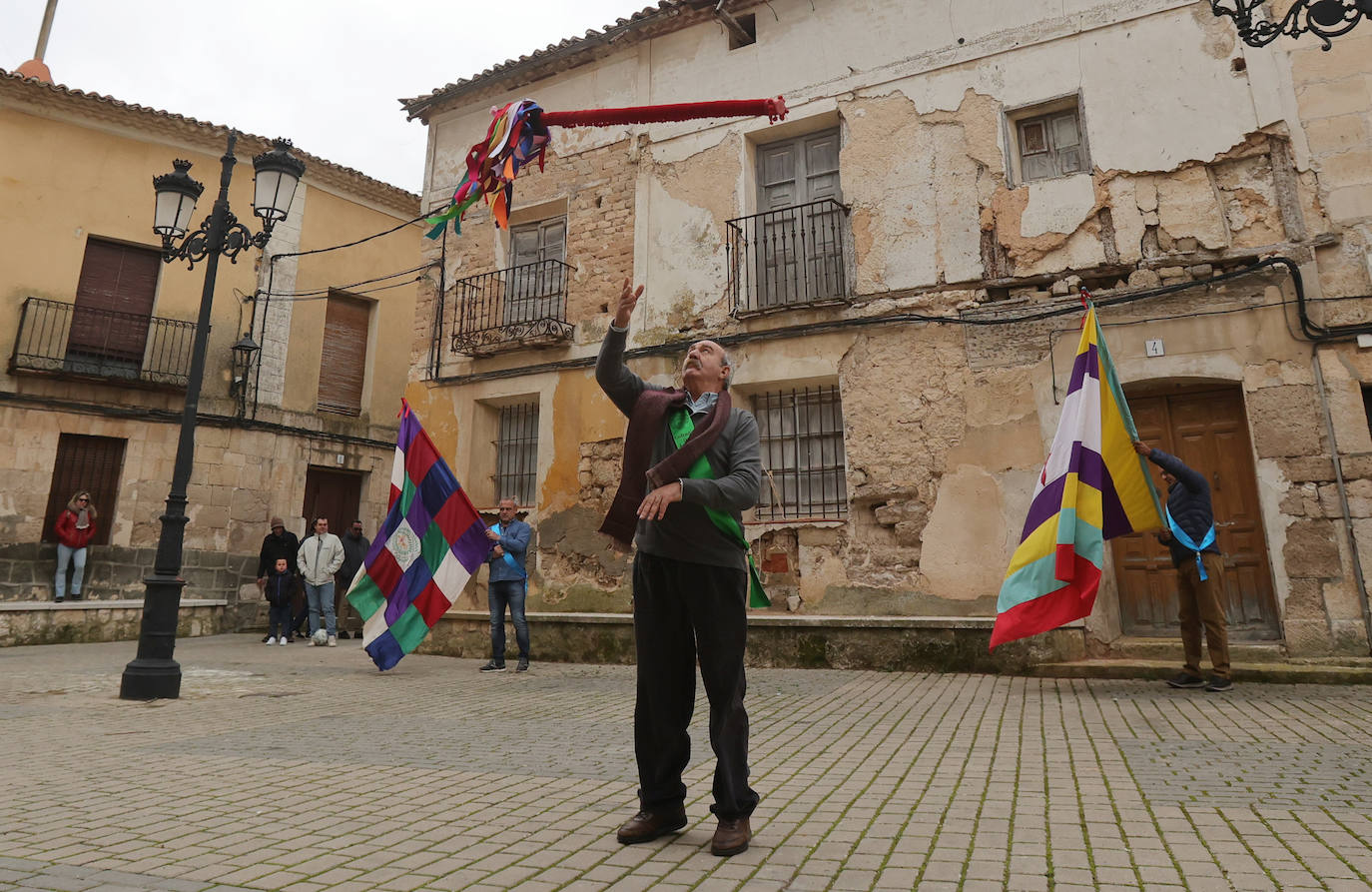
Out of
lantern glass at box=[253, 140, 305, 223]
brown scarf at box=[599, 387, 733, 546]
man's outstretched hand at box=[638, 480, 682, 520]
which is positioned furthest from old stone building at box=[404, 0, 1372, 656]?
man's outstretched hand at box=[638, 480, 682, 520]

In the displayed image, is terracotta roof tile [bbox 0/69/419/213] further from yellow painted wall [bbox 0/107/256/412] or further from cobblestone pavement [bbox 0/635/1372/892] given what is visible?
cobblestone pavement [bbox 0/635/1372/892]

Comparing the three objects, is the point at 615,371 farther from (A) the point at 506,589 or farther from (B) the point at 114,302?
(B) the point at 114,302

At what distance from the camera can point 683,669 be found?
110 inches

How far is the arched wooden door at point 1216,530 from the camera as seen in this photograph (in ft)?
22.7

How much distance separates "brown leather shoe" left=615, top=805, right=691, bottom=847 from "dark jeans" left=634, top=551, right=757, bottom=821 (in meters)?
0.03

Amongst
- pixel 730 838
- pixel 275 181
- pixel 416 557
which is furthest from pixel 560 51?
pixel 730 838

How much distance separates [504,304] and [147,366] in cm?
695

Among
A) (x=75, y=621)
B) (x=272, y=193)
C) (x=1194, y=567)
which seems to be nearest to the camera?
(x=1194, y=567)

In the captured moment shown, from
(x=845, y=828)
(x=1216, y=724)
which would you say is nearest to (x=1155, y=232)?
(x=1216, y=724)

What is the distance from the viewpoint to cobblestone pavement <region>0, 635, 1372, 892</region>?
2.33 m

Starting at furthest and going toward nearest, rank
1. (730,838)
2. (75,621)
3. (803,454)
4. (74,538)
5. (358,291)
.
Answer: (358,291)
(74,538)
(75,621)
(803,454)
(730,838)

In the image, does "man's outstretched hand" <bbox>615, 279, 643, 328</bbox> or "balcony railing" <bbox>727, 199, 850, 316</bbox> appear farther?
"balcony railing" <bbox>727, 199, 850, 316</bbox>

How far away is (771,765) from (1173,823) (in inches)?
64.5

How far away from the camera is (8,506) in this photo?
39.1ft
